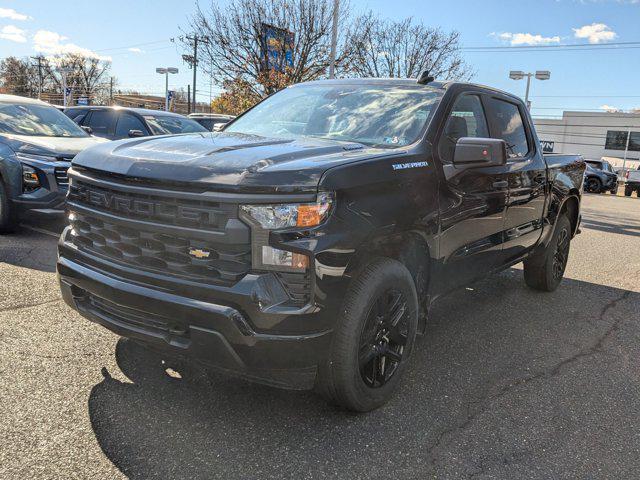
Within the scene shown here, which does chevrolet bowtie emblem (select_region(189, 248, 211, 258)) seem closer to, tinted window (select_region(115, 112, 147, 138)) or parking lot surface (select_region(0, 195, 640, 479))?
parking lot surface (select_region(0, 195, 640, 479))

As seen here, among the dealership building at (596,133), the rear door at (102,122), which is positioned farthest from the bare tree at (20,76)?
the rear door at (102,122)

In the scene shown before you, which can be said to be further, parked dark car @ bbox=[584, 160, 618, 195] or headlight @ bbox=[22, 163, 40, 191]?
parked dark car @ bbox=[584, 160, 618, 195]

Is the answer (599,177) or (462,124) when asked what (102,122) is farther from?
(599,177)

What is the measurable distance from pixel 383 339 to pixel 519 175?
2108 millimetres

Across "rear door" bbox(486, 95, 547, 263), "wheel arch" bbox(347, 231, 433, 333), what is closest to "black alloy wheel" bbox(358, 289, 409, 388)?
"wheel arch" bbox(347, 231, 433, 333)

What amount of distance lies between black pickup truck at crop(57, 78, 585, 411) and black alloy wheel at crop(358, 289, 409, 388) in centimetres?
1

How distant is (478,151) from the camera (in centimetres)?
326

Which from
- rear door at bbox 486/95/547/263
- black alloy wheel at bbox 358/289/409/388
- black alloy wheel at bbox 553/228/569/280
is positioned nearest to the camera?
black alloy wheel at bbox 358/289/409/388

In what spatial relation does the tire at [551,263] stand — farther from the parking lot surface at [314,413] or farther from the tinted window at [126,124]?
the tinted window at [126,124]

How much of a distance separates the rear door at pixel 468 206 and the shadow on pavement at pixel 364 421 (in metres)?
0.65

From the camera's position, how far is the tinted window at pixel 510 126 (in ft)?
14.3

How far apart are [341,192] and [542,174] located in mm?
2975

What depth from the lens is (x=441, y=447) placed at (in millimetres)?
2699

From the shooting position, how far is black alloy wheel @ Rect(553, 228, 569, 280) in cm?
563
